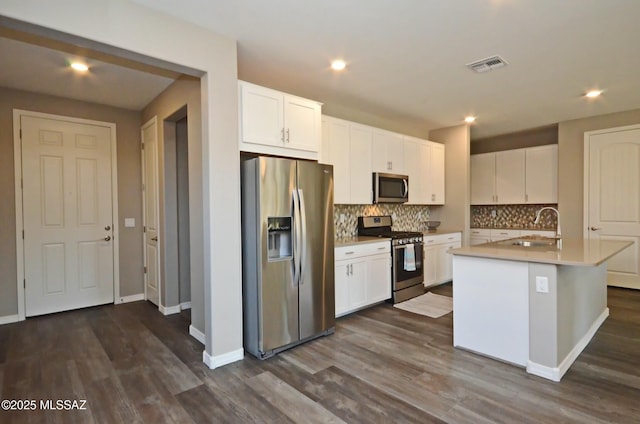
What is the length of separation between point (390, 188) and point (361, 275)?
4.79ft

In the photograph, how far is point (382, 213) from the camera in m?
5.24

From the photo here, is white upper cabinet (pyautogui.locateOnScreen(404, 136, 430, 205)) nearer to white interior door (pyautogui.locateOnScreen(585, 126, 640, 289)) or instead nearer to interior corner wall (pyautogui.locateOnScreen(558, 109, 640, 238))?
interior corner wall (pyautogui.locateOnScreen(558, 109, 640, 238))

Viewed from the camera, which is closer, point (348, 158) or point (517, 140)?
point (348, 158)

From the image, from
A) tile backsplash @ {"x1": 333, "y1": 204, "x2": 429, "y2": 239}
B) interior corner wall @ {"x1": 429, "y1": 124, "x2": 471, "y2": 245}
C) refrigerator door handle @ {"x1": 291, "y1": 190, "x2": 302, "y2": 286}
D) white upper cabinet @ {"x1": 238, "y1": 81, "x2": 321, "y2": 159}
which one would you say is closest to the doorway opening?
white upper cabinet @ {"x1": 238, "y1": 81, "x2": 321, "y2": 159}

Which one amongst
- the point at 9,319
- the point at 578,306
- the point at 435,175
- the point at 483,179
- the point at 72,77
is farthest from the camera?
the point at 483,179

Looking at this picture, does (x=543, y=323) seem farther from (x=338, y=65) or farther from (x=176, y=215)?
(x=176, y=215)

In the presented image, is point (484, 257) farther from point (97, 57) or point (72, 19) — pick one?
point (97, 57)

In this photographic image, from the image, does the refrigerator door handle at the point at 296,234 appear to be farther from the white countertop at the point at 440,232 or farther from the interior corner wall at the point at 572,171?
the interior corner wall at the point at 572,171

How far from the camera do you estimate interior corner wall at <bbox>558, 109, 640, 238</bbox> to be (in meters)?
5.20

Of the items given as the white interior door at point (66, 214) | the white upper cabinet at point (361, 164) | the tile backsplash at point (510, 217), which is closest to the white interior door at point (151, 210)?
the white interior door at point (66, 214)

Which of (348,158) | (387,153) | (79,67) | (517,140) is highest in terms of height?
(79,67)

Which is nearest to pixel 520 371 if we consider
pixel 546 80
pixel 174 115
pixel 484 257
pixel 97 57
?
pixel 484 257

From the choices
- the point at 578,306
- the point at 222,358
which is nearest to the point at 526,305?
the point at 578,306

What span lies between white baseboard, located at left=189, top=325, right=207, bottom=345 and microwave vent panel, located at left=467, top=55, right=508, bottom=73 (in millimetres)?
3617
